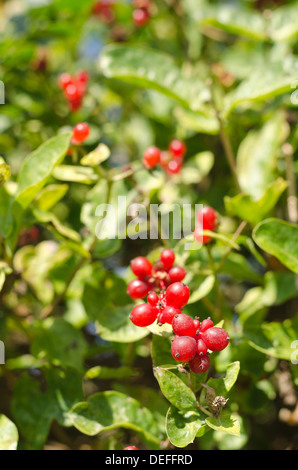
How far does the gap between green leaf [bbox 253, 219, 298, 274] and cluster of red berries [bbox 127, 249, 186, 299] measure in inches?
8.1

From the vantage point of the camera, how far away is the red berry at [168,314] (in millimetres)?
877

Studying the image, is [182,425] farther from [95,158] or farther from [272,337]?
[95,158]

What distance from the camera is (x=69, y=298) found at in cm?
145

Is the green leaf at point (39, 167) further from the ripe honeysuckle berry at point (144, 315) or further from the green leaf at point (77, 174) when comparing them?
the ripe honeysuckle berry at point (144, 315)

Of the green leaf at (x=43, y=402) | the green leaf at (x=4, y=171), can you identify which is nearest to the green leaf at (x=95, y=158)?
the green leaf at (x=4, y=171)

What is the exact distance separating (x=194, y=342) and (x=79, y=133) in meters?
0.60

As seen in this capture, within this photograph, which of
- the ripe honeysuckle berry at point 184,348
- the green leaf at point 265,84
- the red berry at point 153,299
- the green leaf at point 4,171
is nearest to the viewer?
the ripe honeysuckle berry at point 184,348

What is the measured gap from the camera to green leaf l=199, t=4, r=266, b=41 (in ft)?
5.10

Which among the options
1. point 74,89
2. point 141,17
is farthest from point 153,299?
point 141,17

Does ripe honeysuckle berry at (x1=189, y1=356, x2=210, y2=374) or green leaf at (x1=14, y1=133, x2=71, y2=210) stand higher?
green leaf at (x1=14, y1=133, x2=71, y2=210)

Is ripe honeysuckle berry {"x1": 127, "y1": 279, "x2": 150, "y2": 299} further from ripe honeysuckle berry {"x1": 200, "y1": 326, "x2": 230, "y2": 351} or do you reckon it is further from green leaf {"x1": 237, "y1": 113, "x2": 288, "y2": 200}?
green leaf {"x1": 237, "y1": 113, "x2": 288, "y2": 200}

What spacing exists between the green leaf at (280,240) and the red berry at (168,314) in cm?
29

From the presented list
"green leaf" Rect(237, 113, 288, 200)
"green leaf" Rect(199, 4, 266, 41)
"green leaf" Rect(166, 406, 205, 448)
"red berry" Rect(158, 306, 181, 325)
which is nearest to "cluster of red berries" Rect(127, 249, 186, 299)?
"red berry" Rect(158, 306, 181, 325)

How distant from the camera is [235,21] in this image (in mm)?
1589
